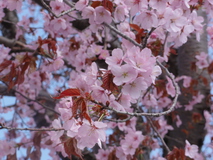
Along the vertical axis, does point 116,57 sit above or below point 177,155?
above

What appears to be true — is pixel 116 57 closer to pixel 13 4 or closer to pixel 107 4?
pixel 107 4

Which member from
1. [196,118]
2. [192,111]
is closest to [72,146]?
[196,118]

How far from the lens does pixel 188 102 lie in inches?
92.9

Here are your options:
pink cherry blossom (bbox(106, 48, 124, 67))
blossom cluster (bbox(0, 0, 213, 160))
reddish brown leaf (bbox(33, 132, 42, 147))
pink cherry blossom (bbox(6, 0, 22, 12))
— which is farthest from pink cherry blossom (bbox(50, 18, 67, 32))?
pink cherry blossom (bbox(106, 48, 124, 67))

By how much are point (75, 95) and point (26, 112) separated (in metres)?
2.41

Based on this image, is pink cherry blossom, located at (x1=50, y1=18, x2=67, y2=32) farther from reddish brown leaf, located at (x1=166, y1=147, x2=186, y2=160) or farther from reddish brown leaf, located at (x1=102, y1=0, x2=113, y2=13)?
reddish brown leaf, located at (x1=166, y1=147, x2=186, y2=160)

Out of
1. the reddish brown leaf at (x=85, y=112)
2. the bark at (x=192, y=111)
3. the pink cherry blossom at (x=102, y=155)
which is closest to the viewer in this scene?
the reddish brown leaf at (x=85, y=112)

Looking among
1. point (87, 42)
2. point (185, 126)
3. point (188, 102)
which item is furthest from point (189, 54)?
point (87, 42)

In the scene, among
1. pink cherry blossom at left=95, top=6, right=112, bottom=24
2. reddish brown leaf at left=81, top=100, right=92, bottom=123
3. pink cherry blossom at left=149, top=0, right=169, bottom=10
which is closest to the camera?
reddish brown leaf at left=81, top=100, right=92, bottom=123

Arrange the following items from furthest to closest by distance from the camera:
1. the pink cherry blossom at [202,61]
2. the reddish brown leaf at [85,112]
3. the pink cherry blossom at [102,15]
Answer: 1. the pink cherry blossom at [202,61]
2. the pink cherry blossom at [102,15]
3. the reddish brown leaf at [85,112]

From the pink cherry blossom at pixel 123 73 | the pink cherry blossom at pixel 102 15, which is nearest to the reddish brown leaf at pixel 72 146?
the pink cherry blossom at pixel 123 73

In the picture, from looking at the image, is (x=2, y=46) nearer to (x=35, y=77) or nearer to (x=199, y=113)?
(x=35, y=77)

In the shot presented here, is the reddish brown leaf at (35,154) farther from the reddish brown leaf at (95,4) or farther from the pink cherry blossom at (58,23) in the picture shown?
the reddish brown leaf at (95,4)

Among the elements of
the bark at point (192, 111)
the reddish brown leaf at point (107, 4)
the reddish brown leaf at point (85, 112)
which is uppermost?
the reddish brown leaf at point (107, 4)
